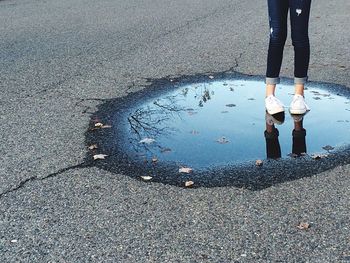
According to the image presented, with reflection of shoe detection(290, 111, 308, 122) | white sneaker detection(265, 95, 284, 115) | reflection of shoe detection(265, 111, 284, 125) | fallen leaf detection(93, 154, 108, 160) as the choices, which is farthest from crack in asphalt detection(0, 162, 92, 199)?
reflection of shoe detection(290, 111, 308, 122)

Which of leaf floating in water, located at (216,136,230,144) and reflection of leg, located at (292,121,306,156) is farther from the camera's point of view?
leaf floating in water, located at (216,136,230,144)

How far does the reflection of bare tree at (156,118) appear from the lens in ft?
14.2

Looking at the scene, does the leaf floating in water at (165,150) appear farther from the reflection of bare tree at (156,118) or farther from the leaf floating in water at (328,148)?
the leaf floating in water at (328,148)

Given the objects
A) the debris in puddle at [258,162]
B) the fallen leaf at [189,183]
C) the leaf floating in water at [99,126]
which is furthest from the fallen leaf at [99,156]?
the debris in puddle at [258,162]

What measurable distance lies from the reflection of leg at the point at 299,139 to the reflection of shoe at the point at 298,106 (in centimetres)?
18

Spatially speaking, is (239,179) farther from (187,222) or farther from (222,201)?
(187,222)

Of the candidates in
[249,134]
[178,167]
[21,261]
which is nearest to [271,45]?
[249,134]

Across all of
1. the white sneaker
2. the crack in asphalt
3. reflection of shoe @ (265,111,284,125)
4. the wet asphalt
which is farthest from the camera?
the white sneaker

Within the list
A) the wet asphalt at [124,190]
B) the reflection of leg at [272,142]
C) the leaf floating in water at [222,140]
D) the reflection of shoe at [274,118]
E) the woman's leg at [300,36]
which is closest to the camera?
the wet asphalt at [124,190]

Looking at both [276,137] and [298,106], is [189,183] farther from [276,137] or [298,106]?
[298,106]

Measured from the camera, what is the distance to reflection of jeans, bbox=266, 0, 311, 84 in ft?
15.0

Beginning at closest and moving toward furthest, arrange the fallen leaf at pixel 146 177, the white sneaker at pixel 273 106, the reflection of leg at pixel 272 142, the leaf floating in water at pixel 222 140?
the fallen leaf at pixel 146 177 < the reflection of leg at pixel 272 142 < the leaf floating in water at pixel 222 140 < the white sneaker at pixel 273 106

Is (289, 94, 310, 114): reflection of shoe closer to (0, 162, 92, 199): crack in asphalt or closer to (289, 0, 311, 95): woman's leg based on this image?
A: (289, 0, 311, 95): woman's leg

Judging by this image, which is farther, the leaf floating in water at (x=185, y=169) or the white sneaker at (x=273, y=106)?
the white sneaker at (x=273, y=106)
